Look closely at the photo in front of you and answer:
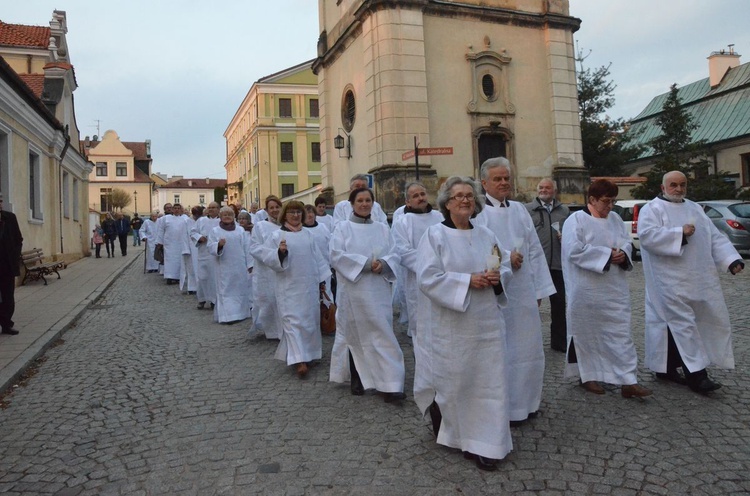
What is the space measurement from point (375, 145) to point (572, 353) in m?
14.9

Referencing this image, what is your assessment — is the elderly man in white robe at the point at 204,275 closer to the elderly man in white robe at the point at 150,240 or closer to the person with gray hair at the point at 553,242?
the person with gray hair at the point at 553,242

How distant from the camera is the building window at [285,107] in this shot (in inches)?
2084

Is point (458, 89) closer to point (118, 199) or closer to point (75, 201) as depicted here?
point (75, 201)

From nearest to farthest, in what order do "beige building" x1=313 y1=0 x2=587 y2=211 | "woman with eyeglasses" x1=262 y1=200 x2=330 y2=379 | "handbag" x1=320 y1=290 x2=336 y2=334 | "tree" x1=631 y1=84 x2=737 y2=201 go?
1. "woman with eyeglasses" x1=262 y1=200 x2=330 y2=379
2. "handbag" x1=320 y1=290 x2=336 y2=334
3. "beige building" x1=313 y1=0 x2=587 y2=211
4. "tree" x1=631 y1=84 x2=737 y2=201

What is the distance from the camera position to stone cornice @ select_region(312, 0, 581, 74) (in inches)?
746

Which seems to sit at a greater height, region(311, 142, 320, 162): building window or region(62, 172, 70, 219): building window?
region(311, 142, 320, 162): building window

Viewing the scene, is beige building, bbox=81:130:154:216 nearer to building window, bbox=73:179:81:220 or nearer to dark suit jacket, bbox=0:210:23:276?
building window, bbox=73:179:81:220

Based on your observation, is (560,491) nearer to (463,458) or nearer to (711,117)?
(463,458)

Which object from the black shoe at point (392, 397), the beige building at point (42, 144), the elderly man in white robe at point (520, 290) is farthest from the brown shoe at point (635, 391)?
the beige building at point (42, 144)

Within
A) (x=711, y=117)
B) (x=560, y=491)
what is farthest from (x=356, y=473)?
(x=711, y=117)

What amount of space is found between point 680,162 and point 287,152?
109 ft

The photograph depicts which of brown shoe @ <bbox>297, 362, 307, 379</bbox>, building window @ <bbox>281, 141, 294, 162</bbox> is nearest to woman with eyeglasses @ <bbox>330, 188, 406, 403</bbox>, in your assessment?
brown shoe @ <bbox>297, 362, 307, 379</bbox>

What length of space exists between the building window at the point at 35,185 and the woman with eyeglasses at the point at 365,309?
13147 millimetres

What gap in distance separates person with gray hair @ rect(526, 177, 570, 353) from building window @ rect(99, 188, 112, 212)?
205 ft
